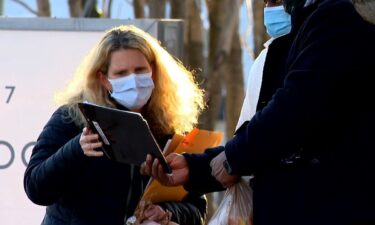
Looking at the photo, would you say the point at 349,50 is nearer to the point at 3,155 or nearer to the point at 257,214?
the point at 257,214

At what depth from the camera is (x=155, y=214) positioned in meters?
3.97

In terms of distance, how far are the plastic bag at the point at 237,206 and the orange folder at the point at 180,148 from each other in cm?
41

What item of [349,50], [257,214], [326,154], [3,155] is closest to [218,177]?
[257,214]

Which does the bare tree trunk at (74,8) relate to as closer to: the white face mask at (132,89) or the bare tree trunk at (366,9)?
the white face mask at (132,89)

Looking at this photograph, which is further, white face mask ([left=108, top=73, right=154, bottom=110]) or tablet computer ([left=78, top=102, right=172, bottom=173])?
white face mask ([left=108, top=73, right=154, bottom=110])

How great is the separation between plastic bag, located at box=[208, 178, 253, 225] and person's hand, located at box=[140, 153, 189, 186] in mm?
216

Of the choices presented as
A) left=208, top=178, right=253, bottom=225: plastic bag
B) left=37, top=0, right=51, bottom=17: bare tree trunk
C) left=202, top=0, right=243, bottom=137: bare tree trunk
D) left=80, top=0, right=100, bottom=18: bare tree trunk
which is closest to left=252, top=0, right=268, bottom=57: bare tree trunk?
left=202, top=0, right=243, bottom=137: bare tree trunk

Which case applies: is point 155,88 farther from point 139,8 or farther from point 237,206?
point 139,8

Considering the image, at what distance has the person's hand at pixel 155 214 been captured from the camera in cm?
396

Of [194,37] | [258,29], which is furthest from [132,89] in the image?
[258,29]

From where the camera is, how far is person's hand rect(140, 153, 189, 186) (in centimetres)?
369

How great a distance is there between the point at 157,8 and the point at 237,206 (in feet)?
23.2

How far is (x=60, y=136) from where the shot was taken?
4.11 m

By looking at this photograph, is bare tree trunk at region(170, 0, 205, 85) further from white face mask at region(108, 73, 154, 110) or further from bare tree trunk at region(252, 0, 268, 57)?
white face mask at region(108, 73, 154, 110)
